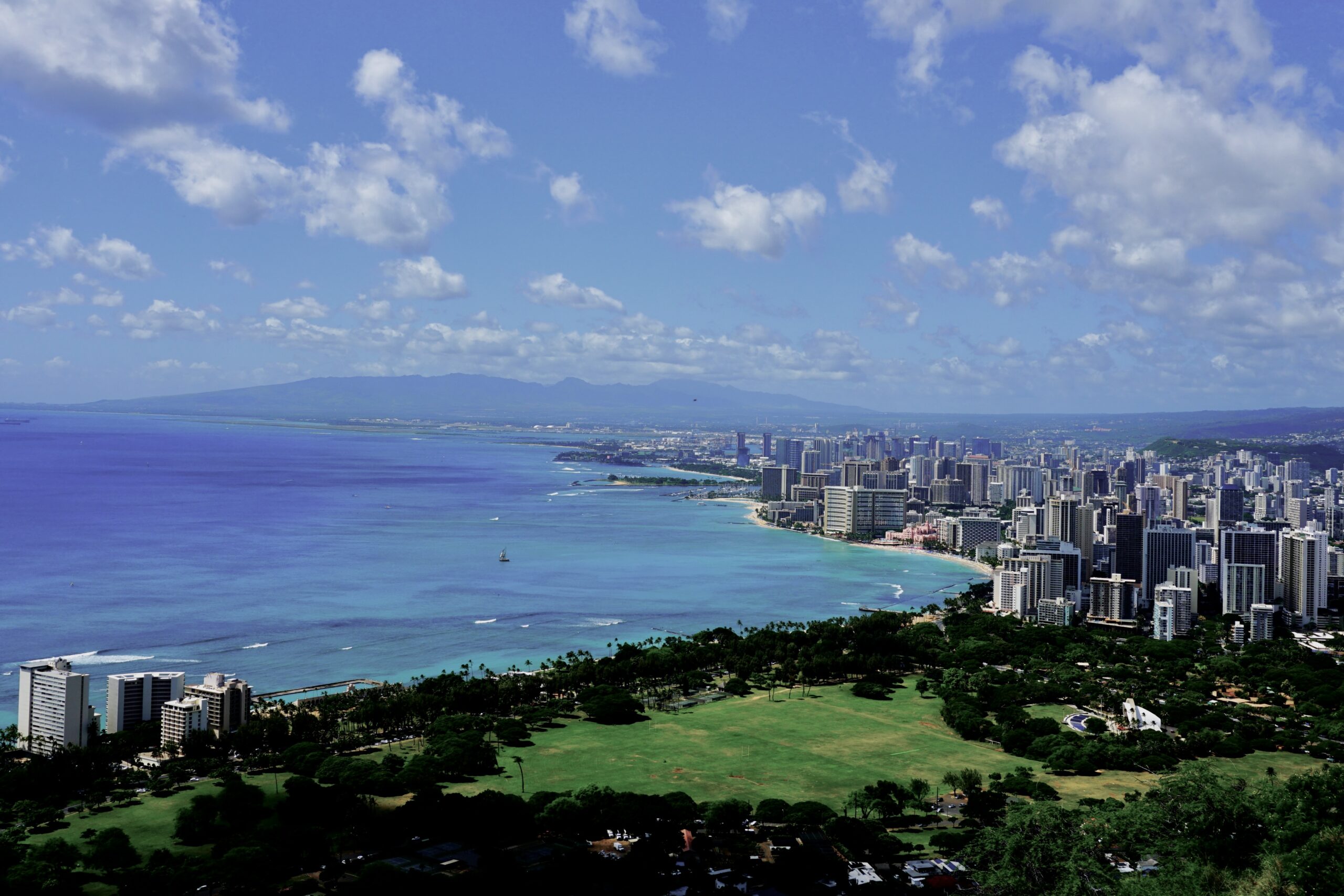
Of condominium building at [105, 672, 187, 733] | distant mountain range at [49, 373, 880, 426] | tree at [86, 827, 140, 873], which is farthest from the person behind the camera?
distant mountain range at [49, 373, 880, 426]

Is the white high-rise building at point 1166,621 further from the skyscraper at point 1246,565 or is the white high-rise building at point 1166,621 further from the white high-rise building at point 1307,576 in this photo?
the white high-rise building at point 1307,576

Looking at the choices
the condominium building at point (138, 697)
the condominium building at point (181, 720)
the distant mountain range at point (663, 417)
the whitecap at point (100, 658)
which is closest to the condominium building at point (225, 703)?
the condominium building at point (181, 720)

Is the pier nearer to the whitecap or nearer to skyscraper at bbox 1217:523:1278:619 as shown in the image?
the whitecap

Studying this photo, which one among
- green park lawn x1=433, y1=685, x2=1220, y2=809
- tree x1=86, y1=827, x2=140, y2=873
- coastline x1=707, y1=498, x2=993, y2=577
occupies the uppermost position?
tree x1=86, y1=827, x2=140, y2=873

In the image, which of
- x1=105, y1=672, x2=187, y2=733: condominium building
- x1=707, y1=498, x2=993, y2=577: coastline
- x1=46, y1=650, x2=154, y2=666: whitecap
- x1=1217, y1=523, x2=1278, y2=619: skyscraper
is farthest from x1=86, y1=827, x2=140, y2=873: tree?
x1=707, y1=498, x2=993, y2=577: coastline

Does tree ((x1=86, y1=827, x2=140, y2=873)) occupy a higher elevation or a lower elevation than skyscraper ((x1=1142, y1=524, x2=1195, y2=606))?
lower

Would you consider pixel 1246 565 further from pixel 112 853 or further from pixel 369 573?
pixel 112 853
